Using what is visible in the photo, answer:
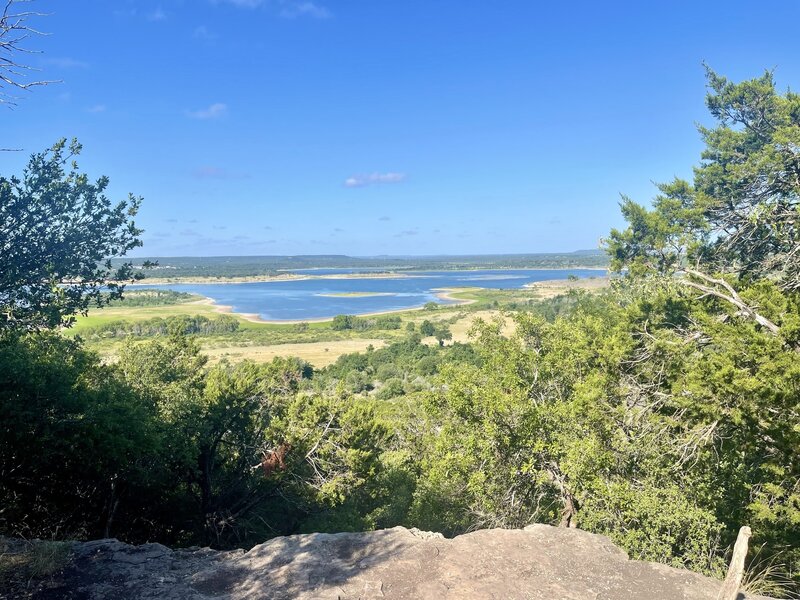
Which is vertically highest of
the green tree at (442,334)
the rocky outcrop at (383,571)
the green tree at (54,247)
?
the green tree at (54,247)

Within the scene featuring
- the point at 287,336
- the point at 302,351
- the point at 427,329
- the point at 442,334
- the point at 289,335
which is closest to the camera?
the point at 302,351

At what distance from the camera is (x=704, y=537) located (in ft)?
26.1

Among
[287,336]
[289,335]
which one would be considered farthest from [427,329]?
[287,336]

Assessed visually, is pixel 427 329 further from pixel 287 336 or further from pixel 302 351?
pixel 287 336

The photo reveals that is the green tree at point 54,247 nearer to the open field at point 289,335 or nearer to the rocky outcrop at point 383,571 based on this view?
the rocky outcrop at point 383,571

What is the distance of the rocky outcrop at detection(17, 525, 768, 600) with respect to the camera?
6.15 m

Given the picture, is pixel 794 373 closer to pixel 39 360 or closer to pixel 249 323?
pixel 39 360

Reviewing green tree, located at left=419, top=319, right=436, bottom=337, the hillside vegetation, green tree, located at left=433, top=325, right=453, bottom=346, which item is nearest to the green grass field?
green tree, located at left=433, top=325, right=453, bottom=346

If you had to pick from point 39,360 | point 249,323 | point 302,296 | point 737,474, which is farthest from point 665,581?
point 302,296

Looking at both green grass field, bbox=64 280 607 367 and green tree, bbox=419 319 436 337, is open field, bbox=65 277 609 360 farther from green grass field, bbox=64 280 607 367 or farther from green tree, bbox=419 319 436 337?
green tree, bbox=419 319 436 337

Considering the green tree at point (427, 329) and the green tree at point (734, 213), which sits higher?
the green tree at point (734, 213)

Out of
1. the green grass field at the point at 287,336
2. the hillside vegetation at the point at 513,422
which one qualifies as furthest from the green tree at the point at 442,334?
the hillside vegetation at the point at 513,422

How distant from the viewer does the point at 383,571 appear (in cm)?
664

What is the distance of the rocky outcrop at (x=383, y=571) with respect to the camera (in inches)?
242
